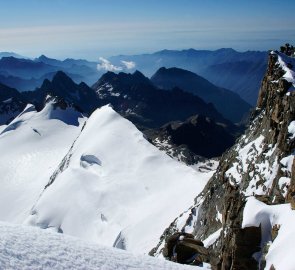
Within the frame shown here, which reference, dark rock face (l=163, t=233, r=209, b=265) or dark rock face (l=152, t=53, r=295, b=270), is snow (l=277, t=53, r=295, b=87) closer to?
dark rock face (l=152, t=53, r=295, b=270)

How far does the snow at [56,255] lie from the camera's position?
17.0 meters

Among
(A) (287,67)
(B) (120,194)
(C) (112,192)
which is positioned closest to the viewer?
(A) (287,67)

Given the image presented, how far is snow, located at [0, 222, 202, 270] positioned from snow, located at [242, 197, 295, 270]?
4.55 meters

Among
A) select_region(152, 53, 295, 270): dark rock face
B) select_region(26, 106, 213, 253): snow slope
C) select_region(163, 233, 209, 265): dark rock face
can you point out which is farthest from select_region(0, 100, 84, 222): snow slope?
select_region(163, 233, 209, 265): dark rock face

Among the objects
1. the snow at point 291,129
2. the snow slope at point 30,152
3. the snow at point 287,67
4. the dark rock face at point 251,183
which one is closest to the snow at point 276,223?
the dark rock face at point 251,183

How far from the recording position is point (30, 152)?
5408 inches

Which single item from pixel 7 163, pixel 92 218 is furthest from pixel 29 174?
pixel 92 218

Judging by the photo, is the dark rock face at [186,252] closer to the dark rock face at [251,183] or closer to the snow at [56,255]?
the dark rock face at [251,183]

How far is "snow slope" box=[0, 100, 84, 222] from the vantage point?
10569 centimetres

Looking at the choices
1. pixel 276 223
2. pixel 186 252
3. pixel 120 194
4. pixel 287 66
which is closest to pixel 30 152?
pixel 120 194

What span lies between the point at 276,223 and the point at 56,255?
1100cm

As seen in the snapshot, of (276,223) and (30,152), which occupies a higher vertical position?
(276,223)

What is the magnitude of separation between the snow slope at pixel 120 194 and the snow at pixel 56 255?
2564 centimetres

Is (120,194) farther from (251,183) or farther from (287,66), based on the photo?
(287,66)
